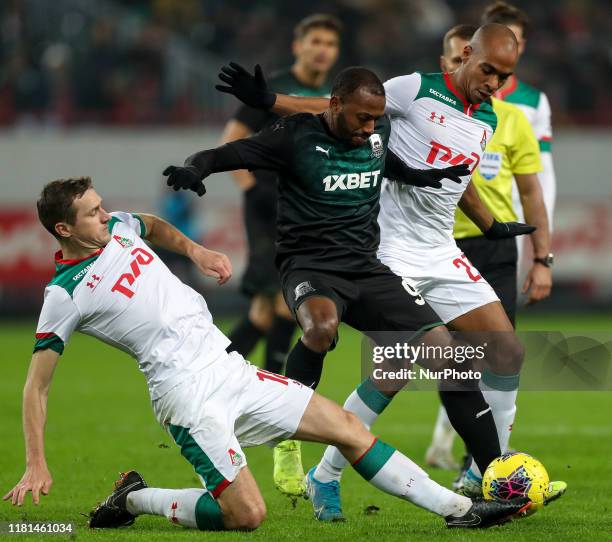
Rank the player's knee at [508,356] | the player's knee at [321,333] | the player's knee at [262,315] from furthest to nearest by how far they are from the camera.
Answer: the player's knee at [262,315] < the player's knee at [508,356] < the player's knee at [321,333]

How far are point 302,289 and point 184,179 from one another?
2.54 ft

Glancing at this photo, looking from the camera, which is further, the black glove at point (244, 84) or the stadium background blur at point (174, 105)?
the stadium background blur at point (174, 105)

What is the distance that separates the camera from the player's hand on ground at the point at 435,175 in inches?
221

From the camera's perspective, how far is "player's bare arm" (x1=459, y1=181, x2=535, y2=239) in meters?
5.95

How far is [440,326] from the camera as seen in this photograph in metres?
5.44

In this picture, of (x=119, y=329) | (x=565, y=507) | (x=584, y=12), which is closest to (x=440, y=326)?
(x=565, y=507)

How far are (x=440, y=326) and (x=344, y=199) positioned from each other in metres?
0.74

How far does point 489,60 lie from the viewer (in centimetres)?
555

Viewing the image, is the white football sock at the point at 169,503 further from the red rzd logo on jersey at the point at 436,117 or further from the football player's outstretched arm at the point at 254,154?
the red rzd logo on jersey at the point at 436,117

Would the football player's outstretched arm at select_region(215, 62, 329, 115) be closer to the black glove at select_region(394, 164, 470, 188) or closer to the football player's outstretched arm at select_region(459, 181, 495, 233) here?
the black glove at select_region(394, 164, 470, 188)

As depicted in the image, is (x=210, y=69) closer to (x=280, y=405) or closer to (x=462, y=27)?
(x=462, y=27)

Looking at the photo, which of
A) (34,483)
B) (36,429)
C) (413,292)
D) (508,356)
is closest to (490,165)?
(508,356)

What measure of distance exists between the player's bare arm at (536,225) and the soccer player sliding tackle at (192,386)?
74.5 inches

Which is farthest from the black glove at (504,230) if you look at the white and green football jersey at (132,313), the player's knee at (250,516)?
the player's knee at (250,516)
